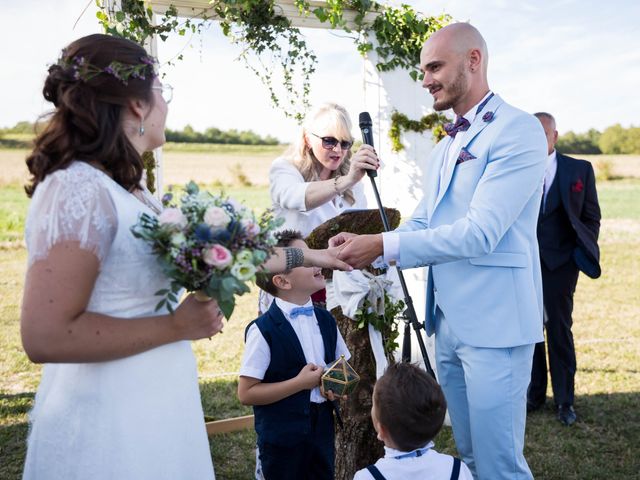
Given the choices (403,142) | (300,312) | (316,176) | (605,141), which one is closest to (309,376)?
(300,312)

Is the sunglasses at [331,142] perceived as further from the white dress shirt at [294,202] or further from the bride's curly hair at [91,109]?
the bride's curly hair at [91,109]

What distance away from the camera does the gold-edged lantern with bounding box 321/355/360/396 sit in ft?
8.87

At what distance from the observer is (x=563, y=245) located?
5.35m

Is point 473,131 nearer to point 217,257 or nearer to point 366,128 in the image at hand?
point 366,128

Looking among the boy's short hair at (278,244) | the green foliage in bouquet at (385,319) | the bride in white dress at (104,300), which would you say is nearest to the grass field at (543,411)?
the green foliage in bouquet at (385,319)

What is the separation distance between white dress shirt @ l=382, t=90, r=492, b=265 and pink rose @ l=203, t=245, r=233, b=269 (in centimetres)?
117

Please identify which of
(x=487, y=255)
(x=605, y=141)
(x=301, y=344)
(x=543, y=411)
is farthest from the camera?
(x=605, y=141)

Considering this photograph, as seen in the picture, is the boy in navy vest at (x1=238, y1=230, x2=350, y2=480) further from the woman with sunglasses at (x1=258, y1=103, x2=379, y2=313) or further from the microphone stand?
the woman with sunglasses at (x1=258, y1=103, x2=379, y2=313)

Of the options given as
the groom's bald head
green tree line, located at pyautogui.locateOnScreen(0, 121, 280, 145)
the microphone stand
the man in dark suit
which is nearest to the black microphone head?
the microphone stand

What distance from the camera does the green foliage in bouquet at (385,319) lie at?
3.54 m

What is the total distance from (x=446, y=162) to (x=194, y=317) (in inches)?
63.8

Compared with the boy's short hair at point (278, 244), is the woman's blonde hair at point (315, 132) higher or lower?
higher

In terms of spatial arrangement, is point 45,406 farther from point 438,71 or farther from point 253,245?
point 438,71

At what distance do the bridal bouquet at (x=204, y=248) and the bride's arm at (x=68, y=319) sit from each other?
0.14 meters
